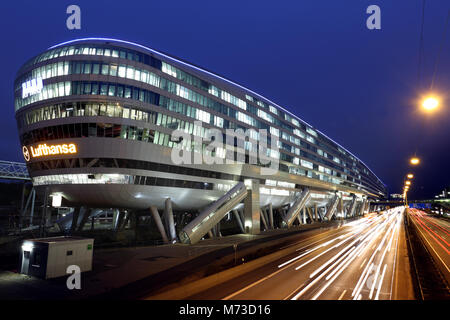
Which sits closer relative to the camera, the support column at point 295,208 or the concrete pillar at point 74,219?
the concrete pillar at point 74,219

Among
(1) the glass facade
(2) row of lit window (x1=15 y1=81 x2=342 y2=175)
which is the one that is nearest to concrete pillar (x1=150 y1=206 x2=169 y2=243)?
(1) the glass facade

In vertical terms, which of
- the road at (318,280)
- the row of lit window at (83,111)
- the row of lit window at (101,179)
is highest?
the row of lit window at (83,111)

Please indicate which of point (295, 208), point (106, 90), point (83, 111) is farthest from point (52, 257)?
point (295, 208)

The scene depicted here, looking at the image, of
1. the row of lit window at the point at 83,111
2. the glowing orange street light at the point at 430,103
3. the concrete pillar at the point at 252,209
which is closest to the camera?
the glowing orange street light at the point at 430,103

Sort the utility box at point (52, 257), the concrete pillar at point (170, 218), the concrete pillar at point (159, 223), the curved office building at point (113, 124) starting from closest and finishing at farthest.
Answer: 1. the utility box at point (52, 257)
2. the curved office building at point (113, 124)
3. the concrete pillar at point (159, 223)
4. the concrete pillar at point (170, 218)

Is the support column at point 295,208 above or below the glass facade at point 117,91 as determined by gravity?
below

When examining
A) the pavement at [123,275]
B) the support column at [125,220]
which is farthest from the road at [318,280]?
the support column at [125,220]

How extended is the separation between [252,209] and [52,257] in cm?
3351

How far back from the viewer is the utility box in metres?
16.5

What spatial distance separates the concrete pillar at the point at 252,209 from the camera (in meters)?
45.5

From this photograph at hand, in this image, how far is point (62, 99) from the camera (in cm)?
3238

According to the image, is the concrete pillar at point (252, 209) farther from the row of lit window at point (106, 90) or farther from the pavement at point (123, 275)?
the row of lit window at point (106, 90)

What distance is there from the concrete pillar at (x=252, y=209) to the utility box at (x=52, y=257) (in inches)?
1206
